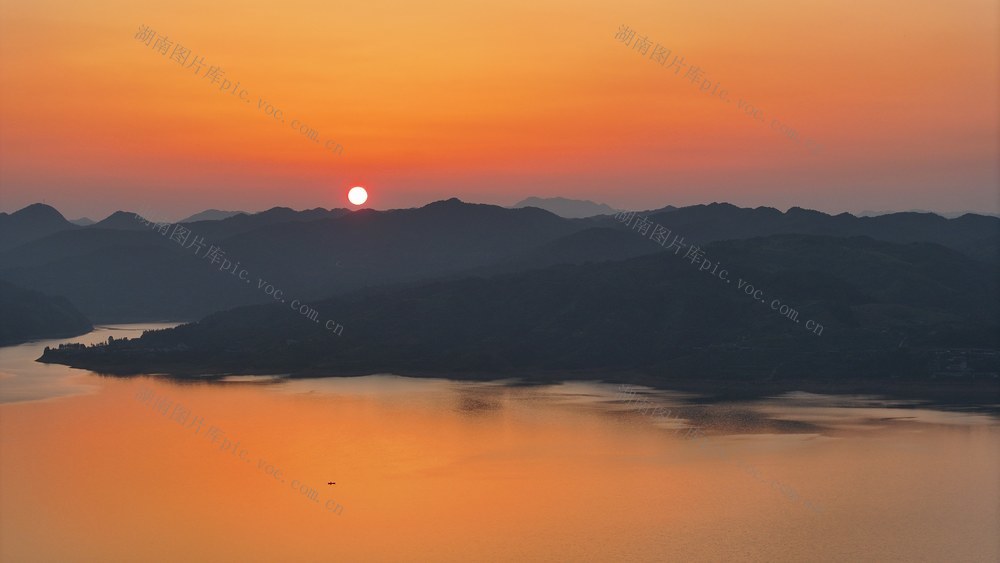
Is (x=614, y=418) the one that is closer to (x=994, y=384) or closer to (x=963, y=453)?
(x=963, y=453)

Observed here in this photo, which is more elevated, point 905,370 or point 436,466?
point 905,370

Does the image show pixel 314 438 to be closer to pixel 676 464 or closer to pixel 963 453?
pixel 676 464

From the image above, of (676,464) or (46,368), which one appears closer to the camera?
(676,464)

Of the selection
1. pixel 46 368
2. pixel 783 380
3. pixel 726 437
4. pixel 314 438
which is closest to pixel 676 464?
pixel 726 437

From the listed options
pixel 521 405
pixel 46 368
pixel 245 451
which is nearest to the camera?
pixel 245 451

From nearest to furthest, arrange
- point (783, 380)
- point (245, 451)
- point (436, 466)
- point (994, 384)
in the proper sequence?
point (436, 466)
point (245, 451)
point (994, 384)
point (783, 380)

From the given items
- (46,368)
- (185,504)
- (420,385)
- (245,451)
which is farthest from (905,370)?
(46,368)
